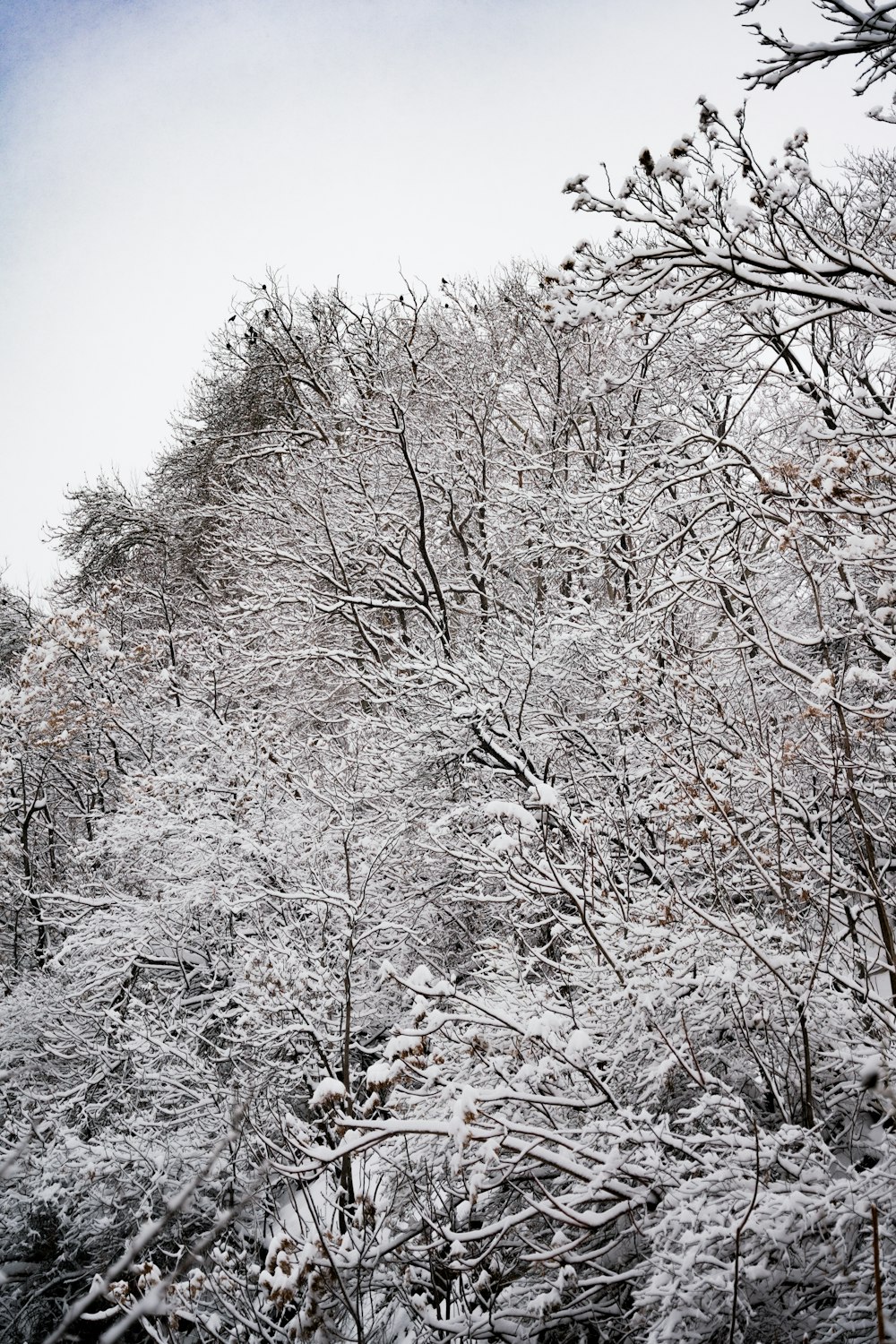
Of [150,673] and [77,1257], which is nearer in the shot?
[77,1257]

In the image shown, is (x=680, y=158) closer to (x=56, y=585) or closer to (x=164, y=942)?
(x=164, y=942)

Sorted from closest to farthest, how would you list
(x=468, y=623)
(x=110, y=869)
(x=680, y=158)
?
1. (x=680, y=158)
2. (x=110, y=869)
3. (x=468, y=623)

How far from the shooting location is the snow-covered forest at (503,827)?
3.03 m

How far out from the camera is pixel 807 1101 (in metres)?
3.04

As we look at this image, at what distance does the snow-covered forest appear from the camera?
9.95ft

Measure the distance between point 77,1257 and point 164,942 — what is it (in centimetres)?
281

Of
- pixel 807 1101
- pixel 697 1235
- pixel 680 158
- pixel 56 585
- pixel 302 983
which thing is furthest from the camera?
pixel 56 585

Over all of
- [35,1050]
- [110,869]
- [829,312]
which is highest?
[829,312]

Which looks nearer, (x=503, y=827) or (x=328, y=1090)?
(x=328, y=1090)

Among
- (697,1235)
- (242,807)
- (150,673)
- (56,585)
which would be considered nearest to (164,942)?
(242,807)

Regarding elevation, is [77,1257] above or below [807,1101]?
below

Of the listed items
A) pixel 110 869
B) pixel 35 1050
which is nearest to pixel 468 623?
pixel 110 869

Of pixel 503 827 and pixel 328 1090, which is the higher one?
pixel 503 827

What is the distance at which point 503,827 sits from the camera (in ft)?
12.4
